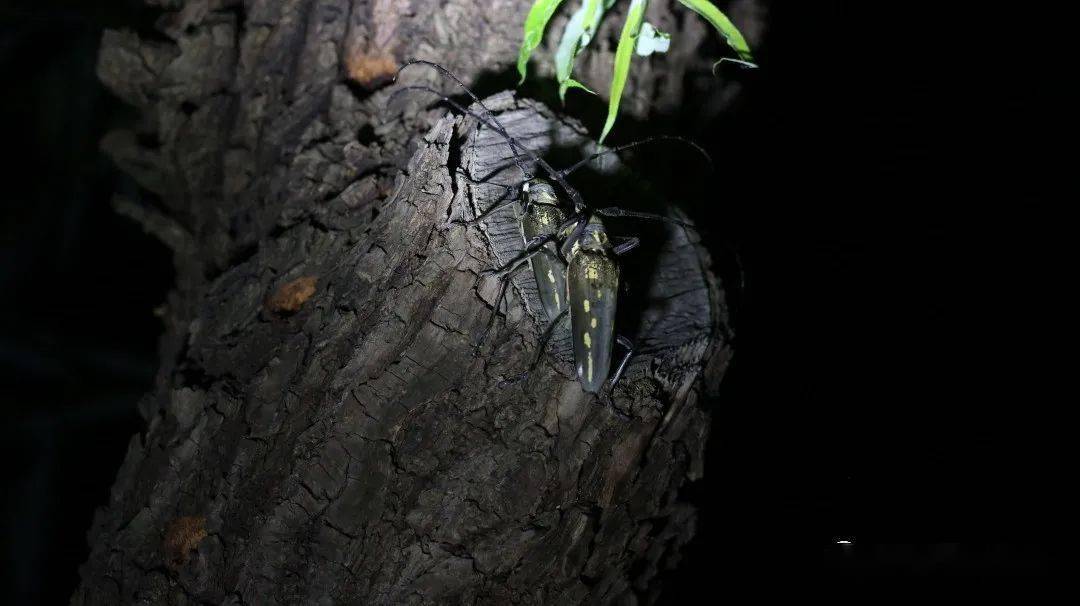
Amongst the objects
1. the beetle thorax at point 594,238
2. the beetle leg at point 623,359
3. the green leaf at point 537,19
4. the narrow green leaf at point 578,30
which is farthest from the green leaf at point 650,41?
the beetle leg at point 623,359

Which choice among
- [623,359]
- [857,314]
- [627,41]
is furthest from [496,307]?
[857,314]

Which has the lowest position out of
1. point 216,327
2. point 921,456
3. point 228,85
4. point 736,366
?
point 921,456

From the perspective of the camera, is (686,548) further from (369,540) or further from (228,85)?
(228,85)

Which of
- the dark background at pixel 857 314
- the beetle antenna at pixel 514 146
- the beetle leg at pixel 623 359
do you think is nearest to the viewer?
the beetle leg at pixel 623 359

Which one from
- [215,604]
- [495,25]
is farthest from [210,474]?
[495,25]

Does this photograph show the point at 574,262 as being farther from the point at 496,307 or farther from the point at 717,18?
the point at 717,18

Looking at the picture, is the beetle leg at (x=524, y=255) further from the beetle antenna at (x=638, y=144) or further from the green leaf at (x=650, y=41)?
the green leaf at (x=650, y=41)
